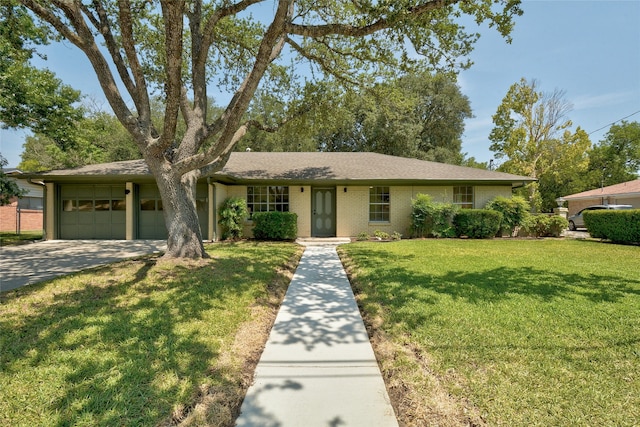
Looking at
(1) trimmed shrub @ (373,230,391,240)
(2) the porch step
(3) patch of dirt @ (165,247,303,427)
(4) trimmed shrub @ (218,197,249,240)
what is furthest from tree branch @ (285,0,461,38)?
(1) trimmed shrub @ (373,230,391,240)

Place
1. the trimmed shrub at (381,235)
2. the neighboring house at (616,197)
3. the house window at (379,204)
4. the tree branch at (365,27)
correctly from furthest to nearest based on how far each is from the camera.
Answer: the neighboring house at (616,197) → the house window at (379,204) → the trimmed shrub at (381,235) → the tree branch at (365,27)

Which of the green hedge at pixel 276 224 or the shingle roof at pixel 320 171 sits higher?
the shingle roof at pixel 320 171

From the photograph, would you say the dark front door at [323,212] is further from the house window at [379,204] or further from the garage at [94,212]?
the garage at [94,212]

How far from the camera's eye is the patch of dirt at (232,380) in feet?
6.90

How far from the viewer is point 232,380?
101 inches

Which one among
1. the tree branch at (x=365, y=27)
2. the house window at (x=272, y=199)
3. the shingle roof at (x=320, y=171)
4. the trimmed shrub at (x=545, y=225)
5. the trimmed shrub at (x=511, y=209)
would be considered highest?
the tree branch at (x=365, y=27)

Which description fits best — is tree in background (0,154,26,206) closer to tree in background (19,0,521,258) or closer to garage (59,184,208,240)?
garage (59,184,208,240)

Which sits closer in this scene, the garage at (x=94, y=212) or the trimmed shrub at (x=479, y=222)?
the trimmed shrub at (x=479, y=222)

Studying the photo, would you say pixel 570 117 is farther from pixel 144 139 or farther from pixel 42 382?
pixel 42 382

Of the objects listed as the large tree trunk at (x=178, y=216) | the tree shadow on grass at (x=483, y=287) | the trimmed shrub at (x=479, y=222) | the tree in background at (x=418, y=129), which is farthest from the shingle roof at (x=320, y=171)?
the tree in background at (x=418, y=129)

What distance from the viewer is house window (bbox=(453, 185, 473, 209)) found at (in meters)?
13.8

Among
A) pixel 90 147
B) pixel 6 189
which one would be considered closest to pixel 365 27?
pixel 6 189

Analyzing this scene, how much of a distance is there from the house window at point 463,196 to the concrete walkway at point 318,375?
11.1 metres

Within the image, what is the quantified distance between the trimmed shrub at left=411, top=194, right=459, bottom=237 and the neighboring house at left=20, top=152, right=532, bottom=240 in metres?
0.82
